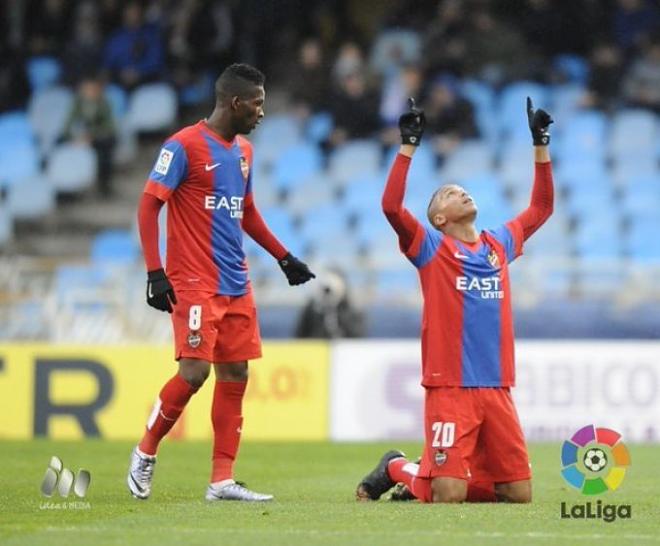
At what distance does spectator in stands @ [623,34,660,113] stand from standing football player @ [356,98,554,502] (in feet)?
39.9

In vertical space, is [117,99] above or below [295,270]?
above

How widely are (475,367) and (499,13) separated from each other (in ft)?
47.8

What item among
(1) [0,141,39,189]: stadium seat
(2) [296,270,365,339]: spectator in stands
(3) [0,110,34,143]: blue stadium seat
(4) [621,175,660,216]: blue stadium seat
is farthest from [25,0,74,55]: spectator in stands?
(4) [621,175,660,216]: blue stadium seat

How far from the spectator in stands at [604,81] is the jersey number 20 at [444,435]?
12832 mm

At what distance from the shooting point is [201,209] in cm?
943

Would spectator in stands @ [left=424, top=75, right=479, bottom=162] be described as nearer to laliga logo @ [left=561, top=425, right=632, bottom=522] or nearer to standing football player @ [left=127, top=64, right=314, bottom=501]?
standing football player @ [left=127, top=64, right=314, bottom=501]

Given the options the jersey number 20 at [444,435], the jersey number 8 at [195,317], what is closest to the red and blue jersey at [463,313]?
the jersey number 20 at [444,435]

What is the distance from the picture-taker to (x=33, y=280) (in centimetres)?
1941

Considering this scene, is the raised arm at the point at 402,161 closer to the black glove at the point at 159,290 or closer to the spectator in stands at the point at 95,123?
the black glove at the point at 159,290

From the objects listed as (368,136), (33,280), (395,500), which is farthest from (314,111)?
(395,500)

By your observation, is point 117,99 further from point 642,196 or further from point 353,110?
point 642,196

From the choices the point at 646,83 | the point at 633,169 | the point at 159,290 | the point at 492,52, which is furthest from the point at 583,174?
the point at 159,290

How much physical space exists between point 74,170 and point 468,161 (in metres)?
4.82

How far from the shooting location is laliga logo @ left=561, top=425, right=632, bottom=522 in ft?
27.6
